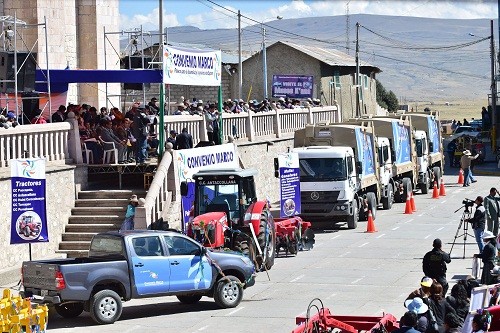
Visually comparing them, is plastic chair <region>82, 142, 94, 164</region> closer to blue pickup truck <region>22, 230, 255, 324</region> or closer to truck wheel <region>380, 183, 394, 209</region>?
blue pickup truck <region>22, 230, 255, 324</region>

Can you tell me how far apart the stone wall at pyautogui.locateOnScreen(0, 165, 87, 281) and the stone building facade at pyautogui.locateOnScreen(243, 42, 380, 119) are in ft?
120

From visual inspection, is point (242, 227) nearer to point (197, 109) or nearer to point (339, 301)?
point (339, 301)

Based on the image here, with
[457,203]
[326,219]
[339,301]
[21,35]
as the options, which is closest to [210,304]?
[339,301]

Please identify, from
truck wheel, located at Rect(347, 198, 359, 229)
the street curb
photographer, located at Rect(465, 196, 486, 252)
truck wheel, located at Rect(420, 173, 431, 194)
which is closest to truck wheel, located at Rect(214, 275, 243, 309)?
photographer, located at Rect(465, 196, 486, 252)

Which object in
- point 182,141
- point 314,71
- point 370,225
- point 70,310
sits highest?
point 314,71

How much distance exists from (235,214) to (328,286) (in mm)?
3136

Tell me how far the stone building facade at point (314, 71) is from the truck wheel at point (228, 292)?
42.8 m

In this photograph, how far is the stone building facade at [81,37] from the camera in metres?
40.5

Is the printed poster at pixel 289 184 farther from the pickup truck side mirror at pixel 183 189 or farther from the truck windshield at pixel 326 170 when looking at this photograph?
the pickup truck side mirror at pixel 183 189

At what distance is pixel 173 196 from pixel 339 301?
8.36 meters

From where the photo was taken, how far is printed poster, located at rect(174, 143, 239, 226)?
2922 centimetres

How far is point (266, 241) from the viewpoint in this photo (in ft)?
89.0

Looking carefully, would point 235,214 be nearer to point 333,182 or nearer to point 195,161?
point 195,161

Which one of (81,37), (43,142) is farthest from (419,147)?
(43,142)
